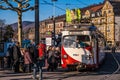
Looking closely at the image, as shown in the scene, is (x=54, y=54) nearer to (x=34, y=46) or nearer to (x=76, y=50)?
(x=76, y=50)

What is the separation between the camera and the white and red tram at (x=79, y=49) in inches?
963

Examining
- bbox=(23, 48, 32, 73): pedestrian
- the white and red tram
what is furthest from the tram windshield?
bbox=(23, 48, 32, 73): pedestrian

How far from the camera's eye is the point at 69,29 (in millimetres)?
25250

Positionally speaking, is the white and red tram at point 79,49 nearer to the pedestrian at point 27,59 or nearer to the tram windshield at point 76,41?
the tram windshield at point 76,41

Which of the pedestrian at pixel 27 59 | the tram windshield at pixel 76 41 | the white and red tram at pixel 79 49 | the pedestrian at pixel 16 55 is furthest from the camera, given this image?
the tram windshield at pixel 76 41

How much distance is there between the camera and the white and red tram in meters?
24.5

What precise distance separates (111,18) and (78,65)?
110 metres

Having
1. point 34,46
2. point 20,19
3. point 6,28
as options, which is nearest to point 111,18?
point 6,28

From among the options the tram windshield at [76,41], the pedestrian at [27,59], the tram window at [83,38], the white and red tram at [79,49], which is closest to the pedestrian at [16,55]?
the pedestrian at [27,59]

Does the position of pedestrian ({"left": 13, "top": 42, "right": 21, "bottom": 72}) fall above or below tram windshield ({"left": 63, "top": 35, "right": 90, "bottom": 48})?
below

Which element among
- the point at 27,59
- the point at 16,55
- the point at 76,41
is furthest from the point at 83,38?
the point at 27,59

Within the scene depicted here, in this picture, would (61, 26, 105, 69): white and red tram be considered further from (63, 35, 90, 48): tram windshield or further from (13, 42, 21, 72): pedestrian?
(13, 42, 21, 72): pedestrian

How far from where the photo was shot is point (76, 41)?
24.8 meters

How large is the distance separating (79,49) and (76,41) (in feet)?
1.87
